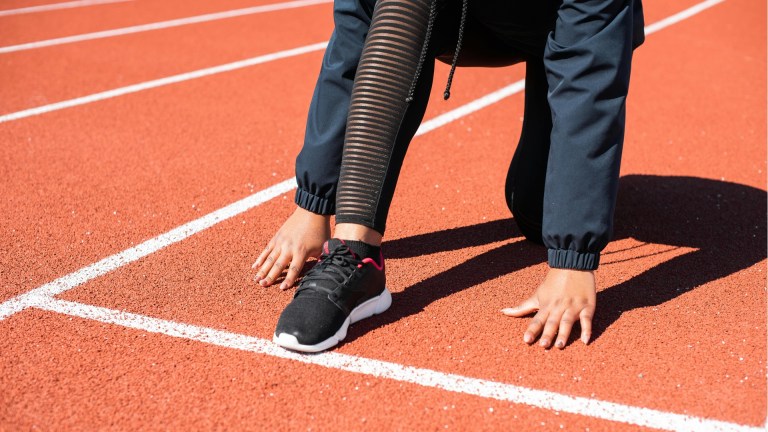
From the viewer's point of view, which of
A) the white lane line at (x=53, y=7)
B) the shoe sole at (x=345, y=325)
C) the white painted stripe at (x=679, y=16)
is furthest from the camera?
the white painted stripe at (x=679, y=16)

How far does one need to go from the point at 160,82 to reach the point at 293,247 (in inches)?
134

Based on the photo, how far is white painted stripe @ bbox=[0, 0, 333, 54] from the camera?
6.99 m

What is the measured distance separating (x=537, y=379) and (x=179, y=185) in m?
2.17

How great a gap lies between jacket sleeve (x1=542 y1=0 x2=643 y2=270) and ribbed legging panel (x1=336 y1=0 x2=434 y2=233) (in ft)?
1.46

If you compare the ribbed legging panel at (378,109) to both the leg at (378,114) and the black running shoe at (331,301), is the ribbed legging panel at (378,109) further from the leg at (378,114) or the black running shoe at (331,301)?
the black running shoe at (331,301)

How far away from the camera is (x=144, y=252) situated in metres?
3.32

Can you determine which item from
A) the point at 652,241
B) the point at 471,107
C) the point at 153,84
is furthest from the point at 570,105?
the point at 153,84

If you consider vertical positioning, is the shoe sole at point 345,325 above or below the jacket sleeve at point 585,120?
below

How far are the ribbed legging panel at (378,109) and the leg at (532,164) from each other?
821mm

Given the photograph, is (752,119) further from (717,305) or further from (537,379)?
(537,379)

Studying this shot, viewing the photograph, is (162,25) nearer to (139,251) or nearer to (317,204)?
(139,251)

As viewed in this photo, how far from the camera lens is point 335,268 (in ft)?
8.94

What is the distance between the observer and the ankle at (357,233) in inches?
109

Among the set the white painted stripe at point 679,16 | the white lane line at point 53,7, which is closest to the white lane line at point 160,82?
the white lane line at point 53,7
